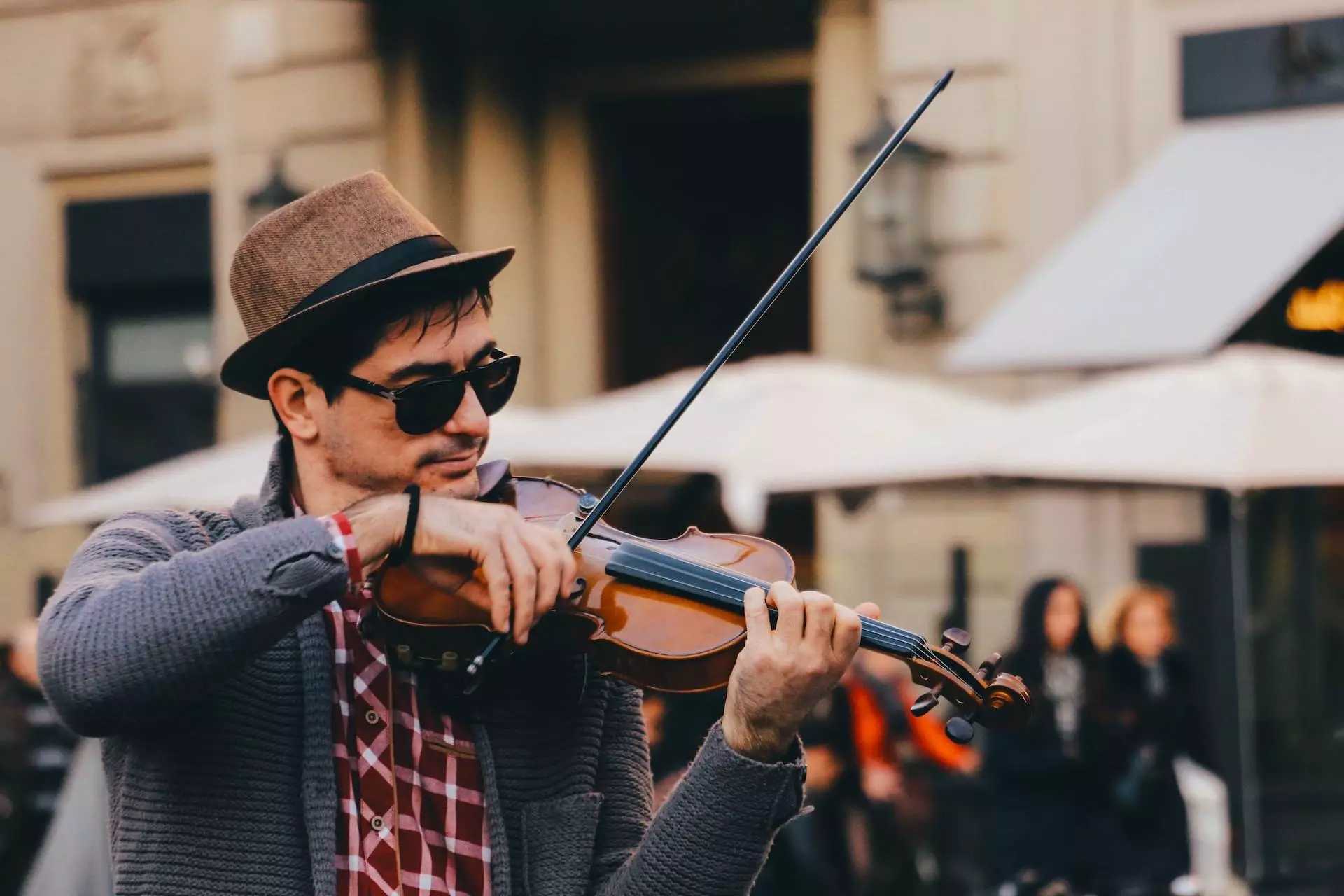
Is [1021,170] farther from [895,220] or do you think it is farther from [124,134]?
[124,134]

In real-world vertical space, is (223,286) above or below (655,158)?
below

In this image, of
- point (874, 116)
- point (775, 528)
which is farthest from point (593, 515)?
point (775, 528)

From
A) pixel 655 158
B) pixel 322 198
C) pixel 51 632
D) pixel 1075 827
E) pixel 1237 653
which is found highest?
pixel 655 158

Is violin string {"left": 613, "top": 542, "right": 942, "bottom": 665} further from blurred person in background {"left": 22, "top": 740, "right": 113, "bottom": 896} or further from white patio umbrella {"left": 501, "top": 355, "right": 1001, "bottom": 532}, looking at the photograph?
white patio umbrella {"left": 501, "top": 355, "right": 1001, "bottom": 532}

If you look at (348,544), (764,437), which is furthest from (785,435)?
(348,544)

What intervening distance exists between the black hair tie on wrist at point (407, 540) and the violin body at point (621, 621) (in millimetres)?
60

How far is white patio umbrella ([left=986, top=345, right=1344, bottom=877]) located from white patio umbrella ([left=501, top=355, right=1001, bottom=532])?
28 centimetres

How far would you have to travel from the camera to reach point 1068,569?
30.0 ft

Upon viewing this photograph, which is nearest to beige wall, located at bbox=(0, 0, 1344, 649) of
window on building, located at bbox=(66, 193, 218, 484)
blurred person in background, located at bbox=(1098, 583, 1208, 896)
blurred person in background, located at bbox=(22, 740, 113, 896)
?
window on building, located at bbox=(66, 193, 218, 484)

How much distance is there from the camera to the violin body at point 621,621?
1912 millimetres

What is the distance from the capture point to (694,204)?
11500mm

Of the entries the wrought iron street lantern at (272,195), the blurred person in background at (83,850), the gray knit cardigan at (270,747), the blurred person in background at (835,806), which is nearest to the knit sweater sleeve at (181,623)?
the gray knit cardigan at (270,747)

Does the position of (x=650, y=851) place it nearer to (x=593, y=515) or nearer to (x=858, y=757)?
(x=593, y=515)

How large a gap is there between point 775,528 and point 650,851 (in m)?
9.12
